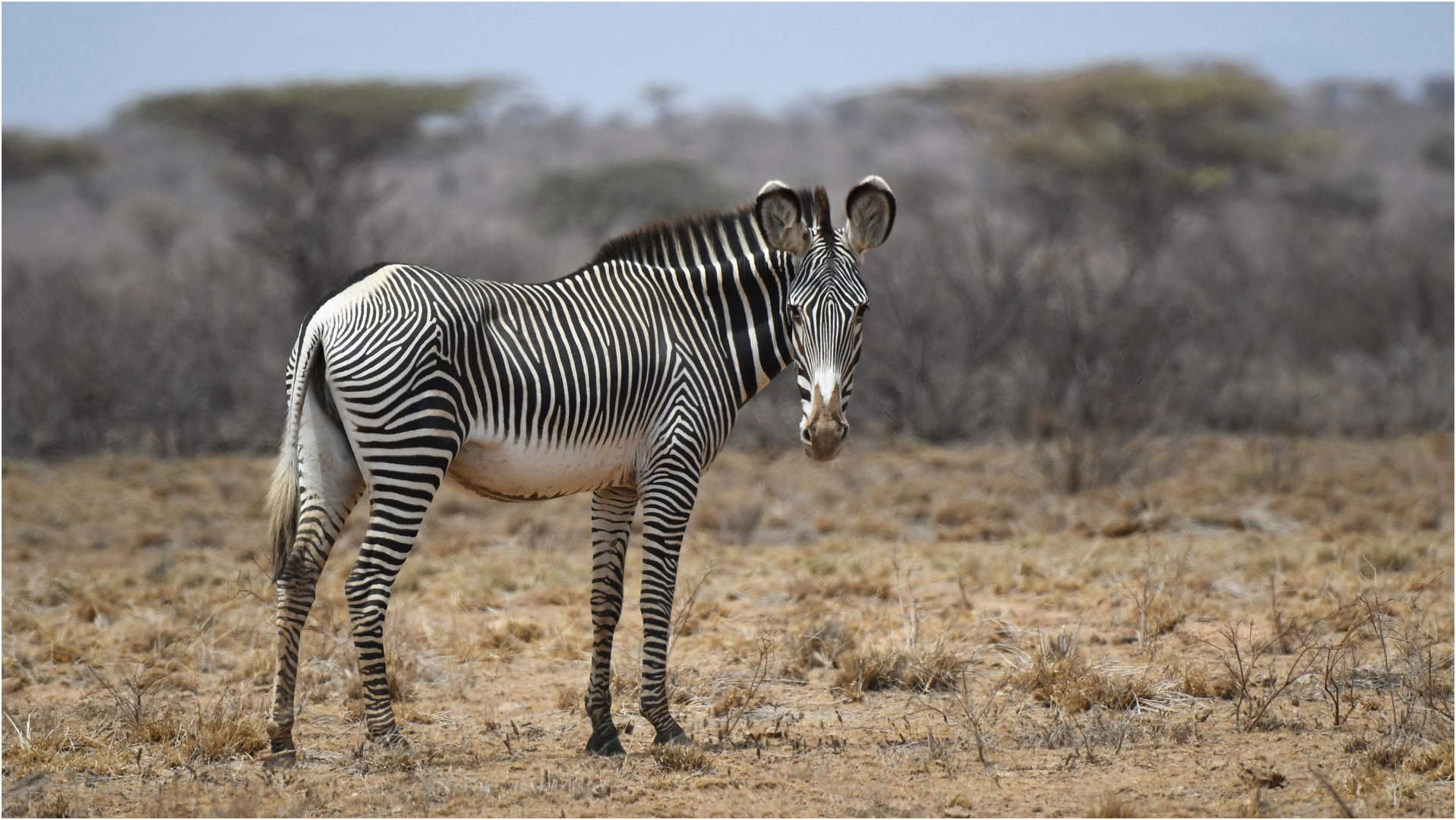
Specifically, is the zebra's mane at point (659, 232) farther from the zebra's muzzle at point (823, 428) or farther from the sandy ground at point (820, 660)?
the sandy ground at point (820, 660)

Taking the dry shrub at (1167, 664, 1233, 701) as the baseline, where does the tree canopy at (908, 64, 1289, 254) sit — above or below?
above

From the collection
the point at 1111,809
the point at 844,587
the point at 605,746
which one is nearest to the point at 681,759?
the point at 605,746

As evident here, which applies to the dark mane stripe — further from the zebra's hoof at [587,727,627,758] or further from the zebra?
the zebra's hoof at [587,727,627,758]

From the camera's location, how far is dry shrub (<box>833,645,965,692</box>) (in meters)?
6.48

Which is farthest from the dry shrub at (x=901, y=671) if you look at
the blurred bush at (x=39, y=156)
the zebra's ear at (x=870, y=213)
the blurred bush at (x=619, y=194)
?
the blurred bush at (x=39, y=156)

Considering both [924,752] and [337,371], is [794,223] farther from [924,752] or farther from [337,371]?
[924,752]

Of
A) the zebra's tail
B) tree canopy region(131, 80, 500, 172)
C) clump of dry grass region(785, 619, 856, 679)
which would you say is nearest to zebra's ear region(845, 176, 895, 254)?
the zebra's tail

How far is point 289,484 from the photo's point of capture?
5324mm

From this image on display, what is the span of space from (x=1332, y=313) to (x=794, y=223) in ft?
57.4

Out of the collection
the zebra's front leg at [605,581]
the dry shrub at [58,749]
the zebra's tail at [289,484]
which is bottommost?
the dry shrub at [58,749]

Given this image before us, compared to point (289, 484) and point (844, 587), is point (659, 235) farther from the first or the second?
point (844, 587)

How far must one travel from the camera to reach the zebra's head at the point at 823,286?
16.5ft

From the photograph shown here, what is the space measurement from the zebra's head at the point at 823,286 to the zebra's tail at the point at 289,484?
1.98 meters

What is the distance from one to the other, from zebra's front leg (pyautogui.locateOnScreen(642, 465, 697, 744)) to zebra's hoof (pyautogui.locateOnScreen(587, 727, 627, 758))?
16cm
